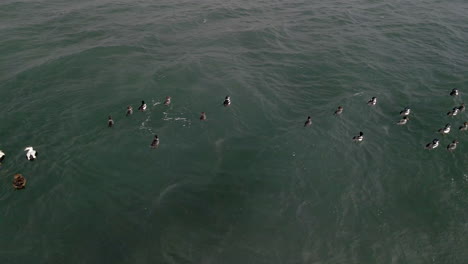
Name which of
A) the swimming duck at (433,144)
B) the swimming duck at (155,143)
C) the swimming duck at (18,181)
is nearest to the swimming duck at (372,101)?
the swimming duck at (433,144)

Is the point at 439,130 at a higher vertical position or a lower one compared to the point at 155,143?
lower

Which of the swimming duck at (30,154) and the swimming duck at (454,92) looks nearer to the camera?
the swimming duck at (30,154)

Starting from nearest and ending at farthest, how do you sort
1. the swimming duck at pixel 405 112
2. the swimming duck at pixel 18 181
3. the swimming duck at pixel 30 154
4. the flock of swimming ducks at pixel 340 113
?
the swimming duck at pixel 18 181, the flock of swimming ducks at pixel 340 113, the swimming duck at pixel 30 154, the swimming duck at pixel 405 112

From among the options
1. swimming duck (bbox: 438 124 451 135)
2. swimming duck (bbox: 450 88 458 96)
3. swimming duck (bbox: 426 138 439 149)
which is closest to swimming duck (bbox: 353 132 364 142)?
swimming duck (bbox: 426 138 439 149)

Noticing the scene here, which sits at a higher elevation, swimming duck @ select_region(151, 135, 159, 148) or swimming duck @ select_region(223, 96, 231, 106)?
swimming duck @ select_region(223, 96, 231, 106)

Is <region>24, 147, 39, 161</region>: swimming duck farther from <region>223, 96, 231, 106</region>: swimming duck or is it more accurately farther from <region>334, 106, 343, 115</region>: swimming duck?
<region>334, 106, 343, 115</region>: swimming duck

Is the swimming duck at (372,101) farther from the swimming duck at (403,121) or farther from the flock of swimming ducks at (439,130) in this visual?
the swimming duck at (403,121)

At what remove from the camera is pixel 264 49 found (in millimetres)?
40625

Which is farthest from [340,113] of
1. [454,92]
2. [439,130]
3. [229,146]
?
[454,92]

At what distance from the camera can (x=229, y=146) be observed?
2547cm

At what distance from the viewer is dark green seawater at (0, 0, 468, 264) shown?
19234mm

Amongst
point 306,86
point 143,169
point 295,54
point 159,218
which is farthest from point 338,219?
point 295,54

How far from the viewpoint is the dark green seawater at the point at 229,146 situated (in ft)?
63.1

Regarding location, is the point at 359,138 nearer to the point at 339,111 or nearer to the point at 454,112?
the point at 339,111
